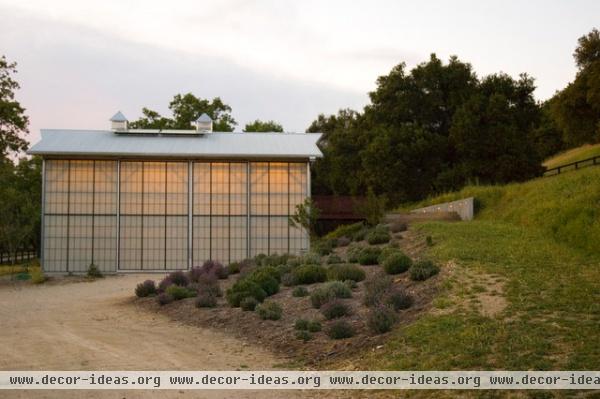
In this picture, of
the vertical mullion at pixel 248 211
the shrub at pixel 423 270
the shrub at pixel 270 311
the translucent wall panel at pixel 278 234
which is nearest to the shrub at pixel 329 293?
the shrub at pixel 270 311

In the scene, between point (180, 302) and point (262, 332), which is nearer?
point (262, 332)

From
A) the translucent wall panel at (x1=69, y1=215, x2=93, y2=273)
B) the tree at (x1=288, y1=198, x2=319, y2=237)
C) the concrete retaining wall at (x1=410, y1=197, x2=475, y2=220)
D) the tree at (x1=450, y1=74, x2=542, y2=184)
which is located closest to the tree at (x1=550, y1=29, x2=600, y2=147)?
the tree at (x1=450, y1=74, x2=542, y2=184)

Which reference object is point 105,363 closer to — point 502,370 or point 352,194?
point 502,370

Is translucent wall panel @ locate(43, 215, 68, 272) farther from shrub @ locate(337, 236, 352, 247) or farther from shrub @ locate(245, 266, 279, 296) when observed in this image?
shrub @ locate(245, 266, 279, 296)

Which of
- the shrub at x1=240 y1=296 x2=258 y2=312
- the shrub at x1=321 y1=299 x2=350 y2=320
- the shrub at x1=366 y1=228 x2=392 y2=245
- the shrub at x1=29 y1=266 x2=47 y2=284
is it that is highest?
the shrub at x1=366 y1=228 x2=392 y2=245

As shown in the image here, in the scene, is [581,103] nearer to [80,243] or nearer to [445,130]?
[445,130]

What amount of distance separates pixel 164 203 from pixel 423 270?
2245 centimetres

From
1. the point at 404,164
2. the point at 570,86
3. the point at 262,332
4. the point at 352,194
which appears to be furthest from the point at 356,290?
the point at 352,194

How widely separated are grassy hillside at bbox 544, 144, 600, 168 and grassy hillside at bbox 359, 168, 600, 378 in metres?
→ 38.9

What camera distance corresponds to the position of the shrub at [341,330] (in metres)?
13.6

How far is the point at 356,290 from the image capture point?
18.2m

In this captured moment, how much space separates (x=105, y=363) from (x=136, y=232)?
24234 mm

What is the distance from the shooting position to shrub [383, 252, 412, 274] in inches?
747

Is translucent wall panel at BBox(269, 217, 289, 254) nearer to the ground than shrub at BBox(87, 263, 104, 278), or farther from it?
farther from it
